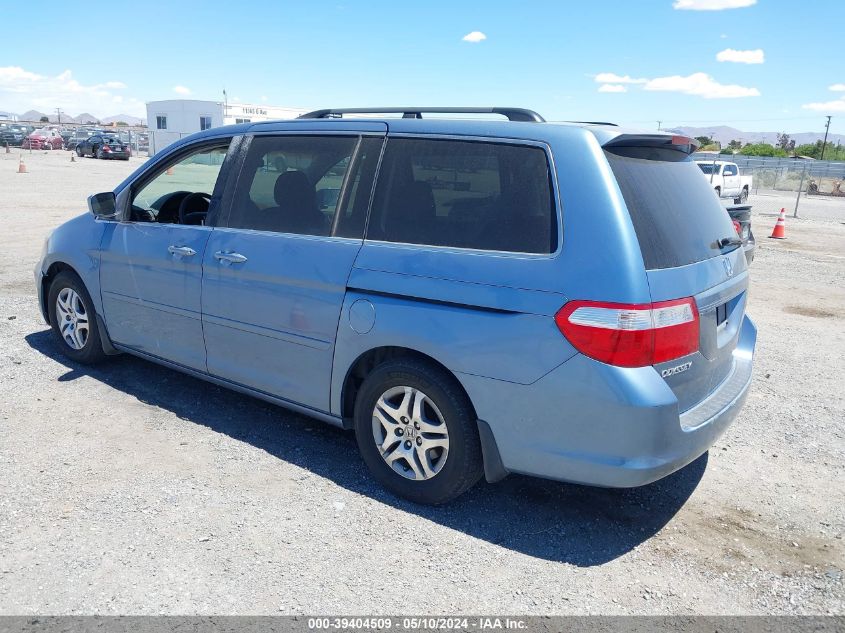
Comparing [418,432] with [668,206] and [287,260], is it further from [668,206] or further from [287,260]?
[668,206]

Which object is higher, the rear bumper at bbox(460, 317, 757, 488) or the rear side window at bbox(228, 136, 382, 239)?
the rear side window at bbox(228, 136, 382, 239)

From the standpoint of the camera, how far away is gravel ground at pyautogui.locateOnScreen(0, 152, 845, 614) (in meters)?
2.93

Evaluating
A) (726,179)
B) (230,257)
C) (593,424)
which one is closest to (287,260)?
(230,257)

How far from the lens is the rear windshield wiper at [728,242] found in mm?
3628

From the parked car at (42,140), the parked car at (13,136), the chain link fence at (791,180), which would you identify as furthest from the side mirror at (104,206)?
the parked car at (13,136)

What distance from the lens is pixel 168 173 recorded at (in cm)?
492

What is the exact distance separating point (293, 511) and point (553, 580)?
1.32 meters

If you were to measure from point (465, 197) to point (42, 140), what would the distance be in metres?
56.9

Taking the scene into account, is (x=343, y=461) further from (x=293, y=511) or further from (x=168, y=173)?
(x=168, y=173)

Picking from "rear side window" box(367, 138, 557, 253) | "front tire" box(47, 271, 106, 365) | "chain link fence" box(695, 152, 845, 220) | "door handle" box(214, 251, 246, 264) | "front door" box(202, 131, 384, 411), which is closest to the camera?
"rear side window" box(367, 138, 557, 253)

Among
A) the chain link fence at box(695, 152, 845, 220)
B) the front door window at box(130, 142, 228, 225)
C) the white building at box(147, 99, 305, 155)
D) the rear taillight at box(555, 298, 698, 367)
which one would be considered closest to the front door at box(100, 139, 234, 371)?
the front door window at box(130, 142, 228, 225)

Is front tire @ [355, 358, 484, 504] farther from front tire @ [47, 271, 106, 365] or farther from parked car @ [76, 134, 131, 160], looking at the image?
parked car @ [76, 134, 131, 160]

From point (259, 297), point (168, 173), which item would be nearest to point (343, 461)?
point (259, 297)

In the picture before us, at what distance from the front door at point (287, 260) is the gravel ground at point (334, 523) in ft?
1.69
